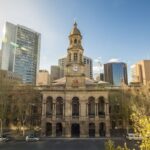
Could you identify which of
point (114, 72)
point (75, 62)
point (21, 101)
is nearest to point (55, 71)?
point (114, 72)

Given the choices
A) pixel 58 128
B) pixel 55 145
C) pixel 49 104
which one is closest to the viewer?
pixel 55 145

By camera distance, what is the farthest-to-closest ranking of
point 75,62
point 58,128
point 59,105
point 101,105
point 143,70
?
point 143,70 < point 101,105 < point 59,105 < point 75,62 < point 58,128

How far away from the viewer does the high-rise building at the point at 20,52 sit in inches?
4804

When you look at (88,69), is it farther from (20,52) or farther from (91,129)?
(91,129)

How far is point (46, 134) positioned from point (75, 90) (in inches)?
507

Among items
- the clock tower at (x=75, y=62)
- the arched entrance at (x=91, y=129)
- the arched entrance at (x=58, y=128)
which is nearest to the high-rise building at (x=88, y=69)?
the clock tower at (x=75, y=62)

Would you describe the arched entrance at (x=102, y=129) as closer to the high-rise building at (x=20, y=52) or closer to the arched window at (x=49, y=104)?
the arched window at (x=49, y=104)

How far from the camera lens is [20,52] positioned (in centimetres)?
12675

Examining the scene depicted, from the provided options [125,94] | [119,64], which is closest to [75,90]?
[125,94]

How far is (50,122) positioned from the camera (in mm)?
48125

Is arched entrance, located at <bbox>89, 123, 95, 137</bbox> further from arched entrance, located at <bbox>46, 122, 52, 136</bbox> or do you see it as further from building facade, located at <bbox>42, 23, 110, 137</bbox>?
arched entrance, located at <bbox>46, 122, 52, 136</bbox>

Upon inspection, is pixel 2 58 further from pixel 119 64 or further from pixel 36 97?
pixel 119 64

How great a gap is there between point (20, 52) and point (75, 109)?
86.3 m

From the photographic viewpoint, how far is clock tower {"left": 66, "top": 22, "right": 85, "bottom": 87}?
165 feet
